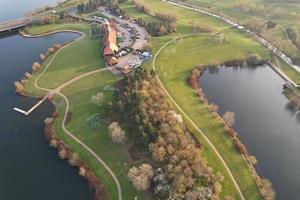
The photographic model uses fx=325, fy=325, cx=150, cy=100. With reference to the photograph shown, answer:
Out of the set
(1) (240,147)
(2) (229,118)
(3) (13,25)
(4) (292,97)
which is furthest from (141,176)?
(3) (13,25)

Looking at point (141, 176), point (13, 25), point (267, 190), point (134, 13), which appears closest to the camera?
point (141, 176)

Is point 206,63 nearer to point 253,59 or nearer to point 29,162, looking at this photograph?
point 253,59

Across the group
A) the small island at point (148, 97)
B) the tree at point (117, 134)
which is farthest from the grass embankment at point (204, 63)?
the tree at point (117, 134)

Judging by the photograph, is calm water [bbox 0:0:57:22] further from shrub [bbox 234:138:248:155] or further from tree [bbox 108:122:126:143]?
shrub [bbox 234:138:248:155]

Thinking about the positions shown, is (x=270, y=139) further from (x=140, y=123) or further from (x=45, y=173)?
(x=45, y=173)

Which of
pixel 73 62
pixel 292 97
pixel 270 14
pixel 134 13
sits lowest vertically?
pixel 73 62

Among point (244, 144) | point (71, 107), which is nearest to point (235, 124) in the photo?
point (244, 144)
